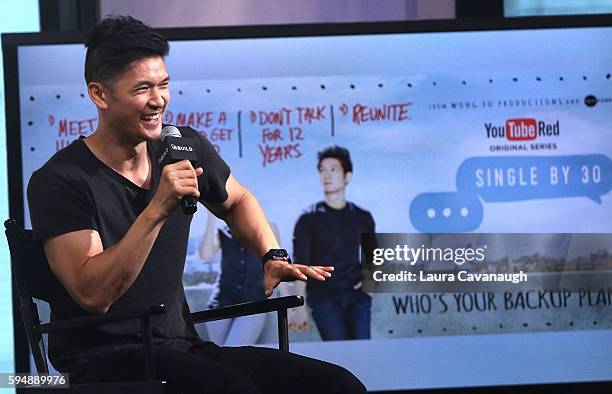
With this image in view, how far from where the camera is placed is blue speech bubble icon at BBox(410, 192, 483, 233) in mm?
4090

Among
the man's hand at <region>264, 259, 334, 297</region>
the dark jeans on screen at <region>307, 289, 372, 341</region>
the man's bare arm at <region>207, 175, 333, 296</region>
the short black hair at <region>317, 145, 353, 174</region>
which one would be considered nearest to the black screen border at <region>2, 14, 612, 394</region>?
the dark jeans on screen at <region>307, 289, 372, 341</region>

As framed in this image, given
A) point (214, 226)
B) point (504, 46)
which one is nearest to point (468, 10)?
point (504, 46)

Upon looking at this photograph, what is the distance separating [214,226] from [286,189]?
0.31m

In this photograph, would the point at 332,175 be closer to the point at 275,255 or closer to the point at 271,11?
the point at 271,11

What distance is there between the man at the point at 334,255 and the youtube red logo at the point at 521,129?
25.1 inches

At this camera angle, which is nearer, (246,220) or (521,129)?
(246,220)

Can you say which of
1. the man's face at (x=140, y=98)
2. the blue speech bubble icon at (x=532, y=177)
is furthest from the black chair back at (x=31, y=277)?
the blue speech bubble icon at (x=532, y=177)

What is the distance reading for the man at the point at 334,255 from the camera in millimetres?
4059

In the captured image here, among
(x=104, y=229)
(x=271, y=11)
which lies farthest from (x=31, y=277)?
(x=271, y=11)

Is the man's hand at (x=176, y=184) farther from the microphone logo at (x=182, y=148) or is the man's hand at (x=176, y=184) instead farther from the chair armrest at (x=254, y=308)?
the chair armrest at (x=254, y=308)

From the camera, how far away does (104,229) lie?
2.36 metres

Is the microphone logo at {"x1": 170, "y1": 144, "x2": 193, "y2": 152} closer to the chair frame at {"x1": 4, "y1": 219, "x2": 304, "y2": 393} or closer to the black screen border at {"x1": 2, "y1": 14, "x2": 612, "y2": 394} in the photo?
the chair frame at {"x1": 4, "y1": 219, "x2": 304, "y2": 393}

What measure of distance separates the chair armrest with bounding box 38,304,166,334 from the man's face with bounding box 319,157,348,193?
1886 mm

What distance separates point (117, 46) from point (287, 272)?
650 mm
